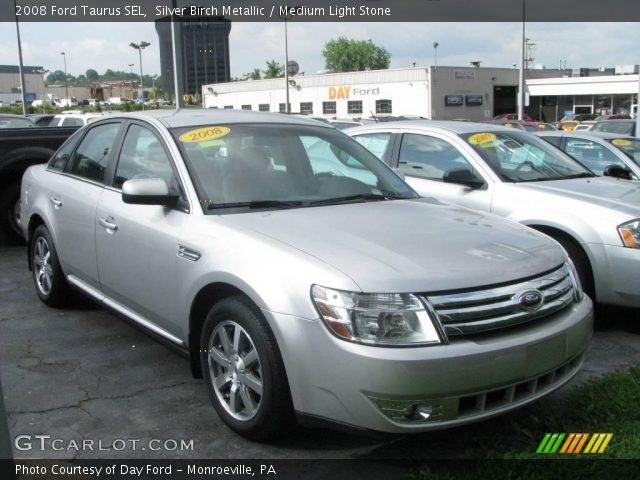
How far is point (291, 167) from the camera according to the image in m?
4.20

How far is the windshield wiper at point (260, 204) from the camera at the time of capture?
12.3 ft

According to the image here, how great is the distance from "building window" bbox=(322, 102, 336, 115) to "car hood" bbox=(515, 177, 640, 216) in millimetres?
52287

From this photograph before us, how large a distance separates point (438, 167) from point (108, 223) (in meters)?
3.24

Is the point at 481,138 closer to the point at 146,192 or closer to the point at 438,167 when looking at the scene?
the point at 438,167

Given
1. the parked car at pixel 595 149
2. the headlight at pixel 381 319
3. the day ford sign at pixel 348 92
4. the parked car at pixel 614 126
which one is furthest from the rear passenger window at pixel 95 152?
the day ford sign at pixel 348 92

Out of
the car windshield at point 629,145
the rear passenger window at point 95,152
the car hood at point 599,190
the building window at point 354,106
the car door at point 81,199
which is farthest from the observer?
the building window at point 354,106

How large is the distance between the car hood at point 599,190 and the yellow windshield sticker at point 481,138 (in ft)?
2.23

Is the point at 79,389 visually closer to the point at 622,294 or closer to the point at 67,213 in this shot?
the point at 67,213

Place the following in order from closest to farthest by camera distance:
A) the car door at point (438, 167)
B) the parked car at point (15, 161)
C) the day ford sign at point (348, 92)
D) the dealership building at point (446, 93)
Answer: the car door at point (438, 167) < the parked car at point (15, 161) < the dealership building at point (446, 93) < the day ford sign at point (348, 92)

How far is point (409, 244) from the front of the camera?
3.26m

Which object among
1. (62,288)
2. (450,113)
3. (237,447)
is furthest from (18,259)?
(450,113)

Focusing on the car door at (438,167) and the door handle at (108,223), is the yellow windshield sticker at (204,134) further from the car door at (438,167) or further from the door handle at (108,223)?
the car door at (438,167)

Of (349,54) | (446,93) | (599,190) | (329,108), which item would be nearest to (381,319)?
(599,190)

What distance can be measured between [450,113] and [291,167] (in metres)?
48.6
